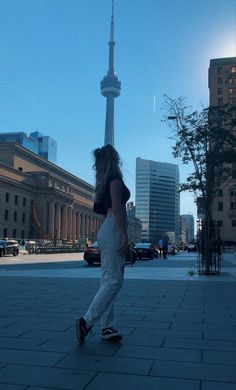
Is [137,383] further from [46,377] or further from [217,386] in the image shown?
[46,377]

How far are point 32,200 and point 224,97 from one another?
5059 cm

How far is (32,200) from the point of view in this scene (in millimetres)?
108812

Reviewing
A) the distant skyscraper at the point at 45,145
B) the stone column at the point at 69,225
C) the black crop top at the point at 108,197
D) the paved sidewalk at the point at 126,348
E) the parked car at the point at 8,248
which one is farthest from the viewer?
the distant skyscraper at the point at 45,145

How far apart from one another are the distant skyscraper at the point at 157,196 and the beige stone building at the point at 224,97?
9759 mm

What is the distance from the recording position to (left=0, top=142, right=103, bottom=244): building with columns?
3794 inches

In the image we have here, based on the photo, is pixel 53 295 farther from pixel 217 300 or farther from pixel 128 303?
pixel 217 300

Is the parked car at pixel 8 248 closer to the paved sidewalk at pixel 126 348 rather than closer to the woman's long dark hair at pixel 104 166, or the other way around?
the paved sidewalk at pixel 126 348

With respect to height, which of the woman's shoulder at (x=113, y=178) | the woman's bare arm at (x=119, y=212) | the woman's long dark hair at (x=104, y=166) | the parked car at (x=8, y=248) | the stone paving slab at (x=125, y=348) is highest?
the woman's long dark hair at (x=104, y=166)

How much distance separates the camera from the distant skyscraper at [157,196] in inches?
2876

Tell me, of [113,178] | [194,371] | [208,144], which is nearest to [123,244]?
[113,178]

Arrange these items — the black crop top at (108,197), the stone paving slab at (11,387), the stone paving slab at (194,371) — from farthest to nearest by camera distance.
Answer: the black crop top at (108,197), the stone paving slab at (194,371), the stone paving slab at (11,387)

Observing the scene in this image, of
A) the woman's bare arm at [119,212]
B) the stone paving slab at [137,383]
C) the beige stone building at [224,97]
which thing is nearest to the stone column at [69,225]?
the beige stone building at [224,97]

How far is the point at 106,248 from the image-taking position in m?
5.21

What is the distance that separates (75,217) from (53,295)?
12776 centimetres
